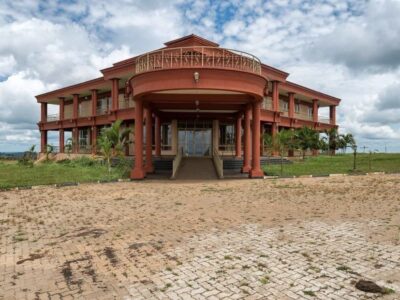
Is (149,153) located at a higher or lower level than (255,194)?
higher

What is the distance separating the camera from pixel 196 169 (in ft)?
73.3

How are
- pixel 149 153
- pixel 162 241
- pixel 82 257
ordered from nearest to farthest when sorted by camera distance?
pixel 82 257
pixel 162 241
pixel 149 153

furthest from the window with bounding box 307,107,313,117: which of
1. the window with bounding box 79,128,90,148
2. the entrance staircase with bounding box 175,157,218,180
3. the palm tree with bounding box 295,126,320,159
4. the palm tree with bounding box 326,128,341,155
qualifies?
the window with bounding box 79,128,90,148

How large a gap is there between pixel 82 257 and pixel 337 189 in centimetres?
1160

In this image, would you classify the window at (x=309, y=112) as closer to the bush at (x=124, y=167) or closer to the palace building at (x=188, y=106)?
the palace building at (x=188, y=106)

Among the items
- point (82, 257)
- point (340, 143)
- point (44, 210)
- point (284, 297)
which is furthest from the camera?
point (340, 143)

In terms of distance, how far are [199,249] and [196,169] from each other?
1627 centimetres

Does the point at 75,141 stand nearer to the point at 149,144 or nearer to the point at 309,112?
the point at 149,144

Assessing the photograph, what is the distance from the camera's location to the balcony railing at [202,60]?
1634 centimetres

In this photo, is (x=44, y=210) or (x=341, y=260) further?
(x=44, y=210)

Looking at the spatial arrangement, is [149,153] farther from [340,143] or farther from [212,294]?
[340,143]

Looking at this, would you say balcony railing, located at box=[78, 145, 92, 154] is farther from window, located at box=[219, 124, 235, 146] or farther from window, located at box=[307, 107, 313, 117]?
window, located at box=[307, 107, 313, 117]

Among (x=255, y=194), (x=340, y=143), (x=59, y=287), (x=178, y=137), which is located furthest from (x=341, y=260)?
(x=340, y=143)

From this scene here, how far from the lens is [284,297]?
4215 millimetres
